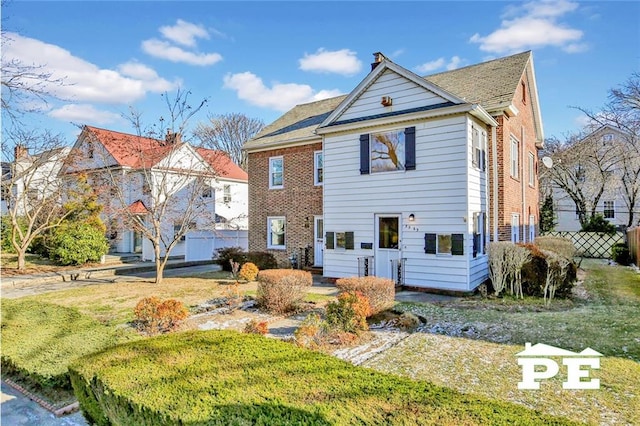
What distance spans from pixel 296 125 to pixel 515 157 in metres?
9.30

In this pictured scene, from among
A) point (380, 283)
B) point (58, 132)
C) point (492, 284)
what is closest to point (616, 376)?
point (380, 283)

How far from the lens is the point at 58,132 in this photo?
1805 cm

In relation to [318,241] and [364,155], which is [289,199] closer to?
[318,241]

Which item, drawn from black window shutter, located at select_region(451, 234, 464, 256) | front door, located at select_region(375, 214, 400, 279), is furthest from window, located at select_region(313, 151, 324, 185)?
black window shutter, located at select_region(451, 234, 464, 256)

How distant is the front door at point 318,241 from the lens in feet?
50.0

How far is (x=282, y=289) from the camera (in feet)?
29.2

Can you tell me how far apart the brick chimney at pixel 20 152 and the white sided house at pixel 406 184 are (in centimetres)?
1364

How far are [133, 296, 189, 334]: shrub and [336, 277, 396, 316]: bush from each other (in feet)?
11.1

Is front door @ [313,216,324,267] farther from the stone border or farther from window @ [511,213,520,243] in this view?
the stone border

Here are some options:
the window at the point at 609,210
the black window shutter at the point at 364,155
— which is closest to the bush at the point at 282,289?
the black window shutter at the point at 364,155

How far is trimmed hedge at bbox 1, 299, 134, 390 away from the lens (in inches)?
194

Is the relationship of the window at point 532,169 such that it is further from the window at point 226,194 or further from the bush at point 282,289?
the window at point 226,194

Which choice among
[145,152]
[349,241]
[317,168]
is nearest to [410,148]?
[349,241]

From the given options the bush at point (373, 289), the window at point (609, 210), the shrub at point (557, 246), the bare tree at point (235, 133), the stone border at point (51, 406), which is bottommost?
the stone border at point (51, 406)
